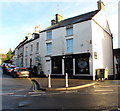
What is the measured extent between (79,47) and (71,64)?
2593mm

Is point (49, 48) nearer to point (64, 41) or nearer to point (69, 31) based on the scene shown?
point (64, 41)

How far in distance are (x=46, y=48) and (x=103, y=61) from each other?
9.24 m

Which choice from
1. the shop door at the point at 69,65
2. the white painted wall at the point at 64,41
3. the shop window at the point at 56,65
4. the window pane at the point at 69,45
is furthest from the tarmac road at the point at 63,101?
the shop window at the point at 56,65

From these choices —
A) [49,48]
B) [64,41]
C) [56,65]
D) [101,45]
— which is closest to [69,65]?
[56,65]

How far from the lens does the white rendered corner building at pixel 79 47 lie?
57.8ft

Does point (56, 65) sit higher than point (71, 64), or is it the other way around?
point (71, 64)

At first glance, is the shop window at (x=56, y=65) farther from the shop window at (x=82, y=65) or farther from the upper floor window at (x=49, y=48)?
the shop window at (x=82, y=65)

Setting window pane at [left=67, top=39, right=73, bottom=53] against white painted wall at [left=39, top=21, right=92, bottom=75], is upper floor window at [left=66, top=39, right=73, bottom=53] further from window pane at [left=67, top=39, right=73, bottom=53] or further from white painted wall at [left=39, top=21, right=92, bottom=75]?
white painted wall at [left=39, top=21, right=92, bottom=75]

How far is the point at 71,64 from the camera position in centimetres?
1894

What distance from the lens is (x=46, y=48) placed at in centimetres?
2273

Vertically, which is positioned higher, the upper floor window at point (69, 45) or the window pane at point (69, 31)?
the window pane at point (69, 31)

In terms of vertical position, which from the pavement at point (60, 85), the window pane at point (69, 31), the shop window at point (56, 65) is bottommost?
the pavement at point (60, 85)

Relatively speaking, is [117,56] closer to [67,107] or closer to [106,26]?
[106,26]

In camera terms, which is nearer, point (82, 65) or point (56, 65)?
point (82, 65)
